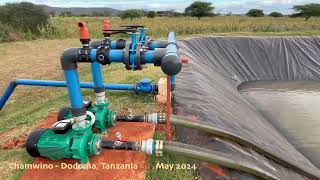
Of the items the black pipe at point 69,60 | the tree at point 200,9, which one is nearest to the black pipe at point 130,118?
the black pipe at point 69,60

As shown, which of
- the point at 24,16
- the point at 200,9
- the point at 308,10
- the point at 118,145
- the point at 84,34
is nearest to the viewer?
the point at 84,34

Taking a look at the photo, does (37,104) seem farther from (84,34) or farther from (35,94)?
(84,34)

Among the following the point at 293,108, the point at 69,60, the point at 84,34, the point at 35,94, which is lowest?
the point at 293,108

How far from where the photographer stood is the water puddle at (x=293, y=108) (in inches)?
250

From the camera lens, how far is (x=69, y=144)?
2.95 metres

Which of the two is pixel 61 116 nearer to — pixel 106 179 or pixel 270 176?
pixel 106 179

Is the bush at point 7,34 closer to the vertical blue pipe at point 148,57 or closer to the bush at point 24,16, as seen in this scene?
the bush at point 24,16

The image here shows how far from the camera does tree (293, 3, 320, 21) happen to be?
32953 millimetres

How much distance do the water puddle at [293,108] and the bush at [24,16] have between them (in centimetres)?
1303

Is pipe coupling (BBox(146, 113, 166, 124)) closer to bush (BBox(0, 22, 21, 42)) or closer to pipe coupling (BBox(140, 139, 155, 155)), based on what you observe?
pipe coupling (BBox(140, 139, 155, 155))

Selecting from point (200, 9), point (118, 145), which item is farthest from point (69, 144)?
point (200, 9)

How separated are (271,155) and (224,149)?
2.88 feet

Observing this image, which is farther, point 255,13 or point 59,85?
point 255,13

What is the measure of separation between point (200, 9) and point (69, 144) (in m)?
39.6
